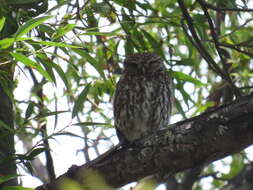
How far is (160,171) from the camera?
2021mm

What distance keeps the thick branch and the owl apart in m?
1.32

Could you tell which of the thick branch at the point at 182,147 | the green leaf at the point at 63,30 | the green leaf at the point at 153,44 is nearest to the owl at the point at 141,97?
the green leaf at the point at 153,44

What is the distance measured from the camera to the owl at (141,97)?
3.51 meters

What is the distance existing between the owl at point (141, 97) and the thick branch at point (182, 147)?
132 centimetres

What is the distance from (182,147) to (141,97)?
155cm

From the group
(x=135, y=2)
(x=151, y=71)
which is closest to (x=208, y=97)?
(x=151, y=71)

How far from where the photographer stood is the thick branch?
1.90 metres

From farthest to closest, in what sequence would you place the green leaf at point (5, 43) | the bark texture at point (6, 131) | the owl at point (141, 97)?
the owl at point (141, 97) → the bark texture at point (6, 131) → the green leaf at point (5, 43)

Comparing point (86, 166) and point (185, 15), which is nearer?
point (86, 166)

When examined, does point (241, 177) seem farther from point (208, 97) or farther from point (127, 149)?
point (127, 149)

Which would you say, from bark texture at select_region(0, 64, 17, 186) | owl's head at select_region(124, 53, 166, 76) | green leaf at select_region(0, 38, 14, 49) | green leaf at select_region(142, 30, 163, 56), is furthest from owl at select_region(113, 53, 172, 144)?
green leaf at select_region(0, 38, 14, 49)

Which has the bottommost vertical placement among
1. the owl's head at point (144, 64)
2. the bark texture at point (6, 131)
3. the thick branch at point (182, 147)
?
the thick branch at point (182, 147)

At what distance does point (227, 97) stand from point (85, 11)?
176cm

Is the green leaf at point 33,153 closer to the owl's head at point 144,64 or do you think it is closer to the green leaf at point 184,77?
the green leaf at point 184,77
